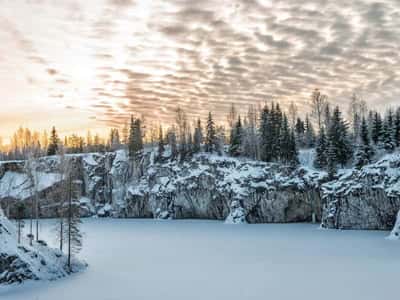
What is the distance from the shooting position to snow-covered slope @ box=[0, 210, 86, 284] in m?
26.7

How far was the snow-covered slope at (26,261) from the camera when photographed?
26.7m

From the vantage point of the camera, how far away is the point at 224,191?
72.0 m

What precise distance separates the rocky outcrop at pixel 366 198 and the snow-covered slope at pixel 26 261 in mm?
38850

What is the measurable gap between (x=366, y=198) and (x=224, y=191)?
26.2 meters

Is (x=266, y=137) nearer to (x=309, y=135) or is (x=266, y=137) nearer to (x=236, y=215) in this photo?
(x=309, y=135)

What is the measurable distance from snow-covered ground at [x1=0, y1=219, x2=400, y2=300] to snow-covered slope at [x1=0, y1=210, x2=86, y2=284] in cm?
99

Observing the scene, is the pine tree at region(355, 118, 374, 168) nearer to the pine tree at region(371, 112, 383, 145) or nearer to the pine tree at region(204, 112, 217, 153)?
the pine tree at region(371, 112, 383, 145)

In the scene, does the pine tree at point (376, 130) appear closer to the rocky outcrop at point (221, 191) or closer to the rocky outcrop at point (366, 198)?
the rocky outcrop at point (221, 191)

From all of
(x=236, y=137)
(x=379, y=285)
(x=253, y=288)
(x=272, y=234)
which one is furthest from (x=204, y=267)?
(x=236, y=137)

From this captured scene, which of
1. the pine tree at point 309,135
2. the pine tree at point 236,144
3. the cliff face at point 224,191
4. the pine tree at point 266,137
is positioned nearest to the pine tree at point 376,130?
the pine tree at point 309,135

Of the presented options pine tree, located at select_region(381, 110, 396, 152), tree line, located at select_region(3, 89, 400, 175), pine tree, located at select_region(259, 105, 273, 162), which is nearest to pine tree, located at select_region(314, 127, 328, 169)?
tree line, located at select_region(3, 89, 400, 175)

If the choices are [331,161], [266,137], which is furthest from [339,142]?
[266,137]

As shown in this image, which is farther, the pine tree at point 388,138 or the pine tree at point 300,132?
the pine tree at point 300,132

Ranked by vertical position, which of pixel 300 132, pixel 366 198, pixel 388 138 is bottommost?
pixel 366 198
